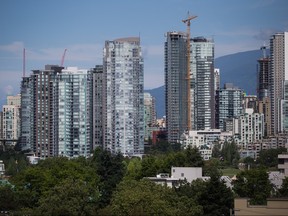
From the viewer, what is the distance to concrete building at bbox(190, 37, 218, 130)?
345 feet

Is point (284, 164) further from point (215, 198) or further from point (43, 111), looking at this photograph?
point (43, 111)

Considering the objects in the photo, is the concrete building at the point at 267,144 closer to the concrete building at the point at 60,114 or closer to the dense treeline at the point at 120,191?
the concrete building at the point at 60,114

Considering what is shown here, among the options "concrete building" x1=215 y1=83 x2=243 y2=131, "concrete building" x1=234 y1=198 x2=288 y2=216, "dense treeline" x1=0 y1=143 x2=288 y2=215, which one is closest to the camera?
"concrete building" x1=234 y1=198 x2=288 y2=216

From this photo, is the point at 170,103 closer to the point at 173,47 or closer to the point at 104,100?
the point at 173,47

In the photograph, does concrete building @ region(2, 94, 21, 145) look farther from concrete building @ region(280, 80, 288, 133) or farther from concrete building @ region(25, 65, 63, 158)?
concrete building @ region(280, 80, 288, 133)

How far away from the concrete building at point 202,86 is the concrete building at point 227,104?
10.6 ft

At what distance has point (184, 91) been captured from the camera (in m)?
103

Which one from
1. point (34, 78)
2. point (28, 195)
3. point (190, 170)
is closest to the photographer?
point (28, 195)

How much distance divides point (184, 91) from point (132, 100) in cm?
2705

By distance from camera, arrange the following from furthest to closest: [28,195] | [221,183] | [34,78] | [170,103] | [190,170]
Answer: [170,103]
[34,78]
[190,170]
[28,195]
[221,183]

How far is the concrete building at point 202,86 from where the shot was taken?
105 metres

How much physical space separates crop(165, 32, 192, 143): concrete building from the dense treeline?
2093 inches

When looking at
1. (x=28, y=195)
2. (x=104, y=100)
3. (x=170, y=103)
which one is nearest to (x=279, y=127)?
(x=170, y=103)

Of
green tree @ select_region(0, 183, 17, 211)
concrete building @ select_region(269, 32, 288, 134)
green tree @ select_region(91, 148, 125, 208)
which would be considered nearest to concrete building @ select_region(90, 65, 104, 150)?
green tree @ select_region(91, 148, 125, 208)
